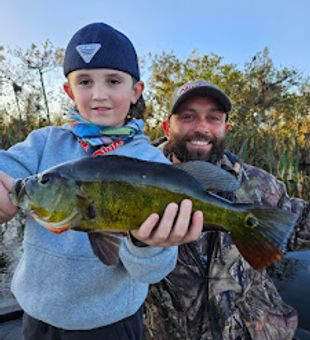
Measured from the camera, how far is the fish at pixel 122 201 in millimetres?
1268

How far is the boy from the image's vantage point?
5.41ft

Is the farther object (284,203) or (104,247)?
(284,203)

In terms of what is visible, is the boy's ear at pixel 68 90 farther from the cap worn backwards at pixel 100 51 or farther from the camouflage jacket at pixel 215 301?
the camouflage jacket at pixel 215 301

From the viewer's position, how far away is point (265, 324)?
2.61 metres

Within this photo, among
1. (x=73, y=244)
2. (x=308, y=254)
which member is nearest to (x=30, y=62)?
(x=308, y=254)

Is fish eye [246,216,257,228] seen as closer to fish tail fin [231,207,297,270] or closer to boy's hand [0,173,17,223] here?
fish tail fin [231,207,297,270]

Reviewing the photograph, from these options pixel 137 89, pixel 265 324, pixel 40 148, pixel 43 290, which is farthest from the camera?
pixel 265 324

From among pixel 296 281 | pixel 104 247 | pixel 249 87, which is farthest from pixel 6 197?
pixel 249 87

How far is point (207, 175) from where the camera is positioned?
147 centimetres

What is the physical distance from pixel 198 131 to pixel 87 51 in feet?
5.55

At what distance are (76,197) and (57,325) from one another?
785 millimetres

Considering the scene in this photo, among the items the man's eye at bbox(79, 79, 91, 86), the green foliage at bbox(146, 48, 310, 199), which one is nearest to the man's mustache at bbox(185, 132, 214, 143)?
the man's eye at bbox(79, 79, 91, 86)

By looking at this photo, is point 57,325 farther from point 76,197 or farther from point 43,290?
point 76,197

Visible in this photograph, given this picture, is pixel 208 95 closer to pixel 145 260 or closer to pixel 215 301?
pixel 215 301
